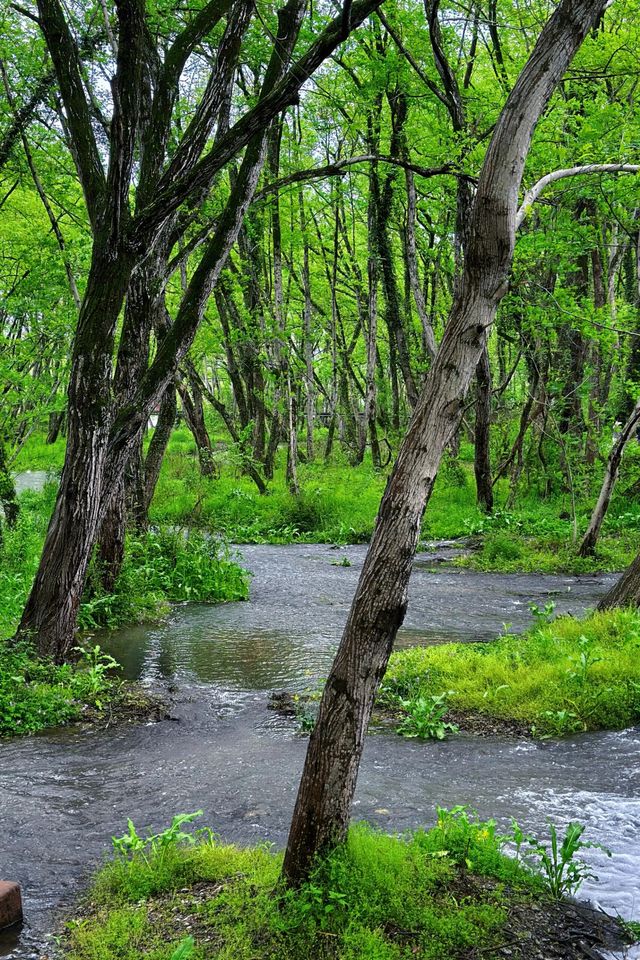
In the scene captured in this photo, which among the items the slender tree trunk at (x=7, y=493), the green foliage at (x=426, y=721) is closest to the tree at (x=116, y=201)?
the green foliage at (x=426, y=721)

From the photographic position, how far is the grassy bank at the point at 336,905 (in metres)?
3.06

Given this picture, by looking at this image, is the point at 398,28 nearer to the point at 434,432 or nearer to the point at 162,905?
the point at 434,432

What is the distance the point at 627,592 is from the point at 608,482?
12.2ft

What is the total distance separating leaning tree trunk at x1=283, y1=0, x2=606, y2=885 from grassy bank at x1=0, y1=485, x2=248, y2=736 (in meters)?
3.62

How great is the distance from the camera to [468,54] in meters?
16.4

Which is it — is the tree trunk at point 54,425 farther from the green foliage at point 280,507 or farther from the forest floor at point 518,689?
the forest floor at point 518,689

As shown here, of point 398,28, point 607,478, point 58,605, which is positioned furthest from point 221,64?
point 398,28

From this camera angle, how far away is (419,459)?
10.0ft

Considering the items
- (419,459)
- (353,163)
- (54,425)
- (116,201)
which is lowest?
(419,459)

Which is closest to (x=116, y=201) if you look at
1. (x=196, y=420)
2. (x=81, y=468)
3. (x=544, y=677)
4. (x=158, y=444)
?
(x=81, y=468)

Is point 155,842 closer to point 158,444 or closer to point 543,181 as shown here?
point 543,181

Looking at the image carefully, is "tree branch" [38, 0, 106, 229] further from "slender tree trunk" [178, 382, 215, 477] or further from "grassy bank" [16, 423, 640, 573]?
"slender tree trunk" [178, 382, 215, 477]

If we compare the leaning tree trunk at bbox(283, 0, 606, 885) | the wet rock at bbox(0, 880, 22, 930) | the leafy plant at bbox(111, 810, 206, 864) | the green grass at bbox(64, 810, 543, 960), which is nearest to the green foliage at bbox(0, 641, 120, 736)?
the leafy plant at bbox(111, 810, 206, 864)

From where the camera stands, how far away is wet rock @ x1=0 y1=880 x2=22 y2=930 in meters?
3.39
